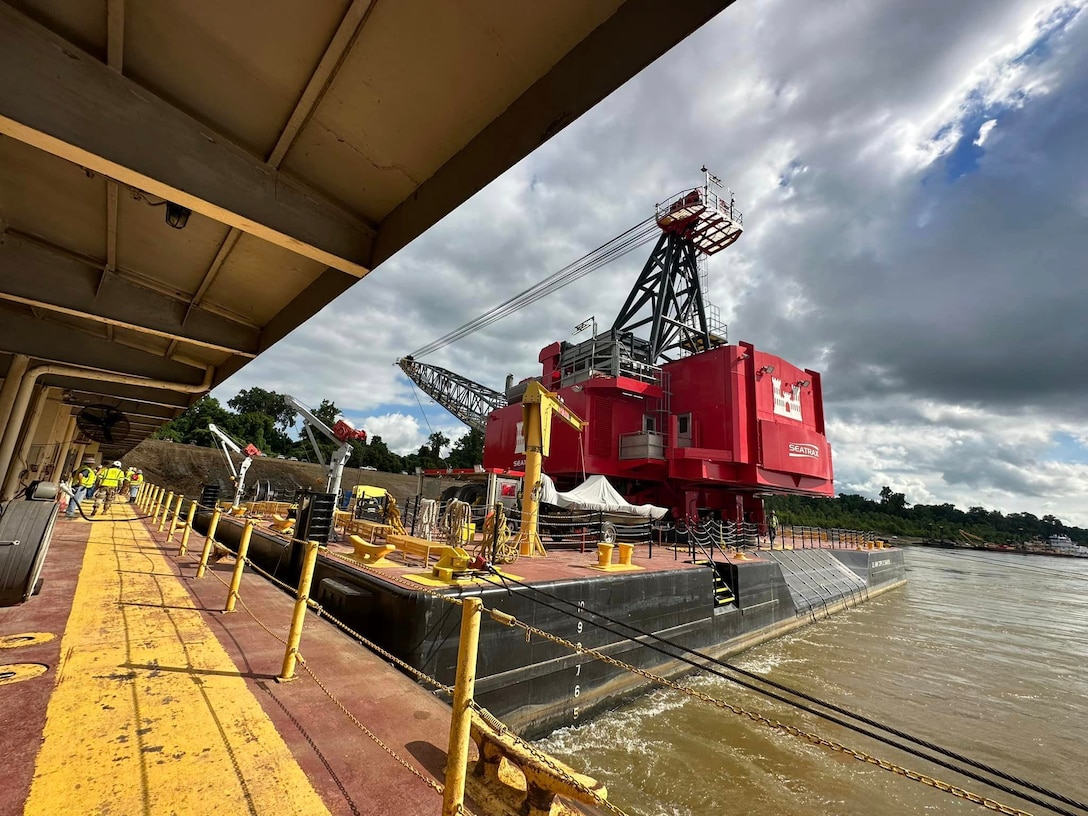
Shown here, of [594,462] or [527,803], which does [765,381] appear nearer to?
[594,462]

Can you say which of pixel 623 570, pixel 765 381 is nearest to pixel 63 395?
pixel 623 570

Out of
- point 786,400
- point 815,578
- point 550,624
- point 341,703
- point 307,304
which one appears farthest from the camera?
point 786,400

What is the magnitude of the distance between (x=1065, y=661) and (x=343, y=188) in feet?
59.3

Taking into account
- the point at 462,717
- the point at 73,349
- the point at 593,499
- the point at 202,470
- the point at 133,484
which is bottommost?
the point at 462,717

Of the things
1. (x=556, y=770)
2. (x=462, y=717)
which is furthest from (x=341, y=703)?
(x=556, y=770)

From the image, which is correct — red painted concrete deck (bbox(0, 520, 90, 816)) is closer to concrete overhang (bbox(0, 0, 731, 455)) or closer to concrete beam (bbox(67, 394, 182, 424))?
concrete overhang (bbox(0, 0, 731, 455))

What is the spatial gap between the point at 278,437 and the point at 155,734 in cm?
6399

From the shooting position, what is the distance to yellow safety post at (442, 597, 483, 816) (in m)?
2.30

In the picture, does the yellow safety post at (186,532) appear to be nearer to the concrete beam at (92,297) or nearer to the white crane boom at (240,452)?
the concrete beam at (92,297)

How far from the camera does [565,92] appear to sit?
2834mm

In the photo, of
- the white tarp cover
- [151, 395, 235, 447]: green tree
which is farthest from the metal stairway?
[151, 395, 235, 447]: green tree

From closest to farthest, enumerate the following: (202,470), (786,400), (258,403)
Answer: (786,400), (202,470), (258,403)

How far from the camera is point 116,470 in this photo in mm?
20438

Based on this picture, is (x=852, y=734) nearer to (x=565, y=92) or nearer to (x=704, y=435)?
(x=565, y=92)
